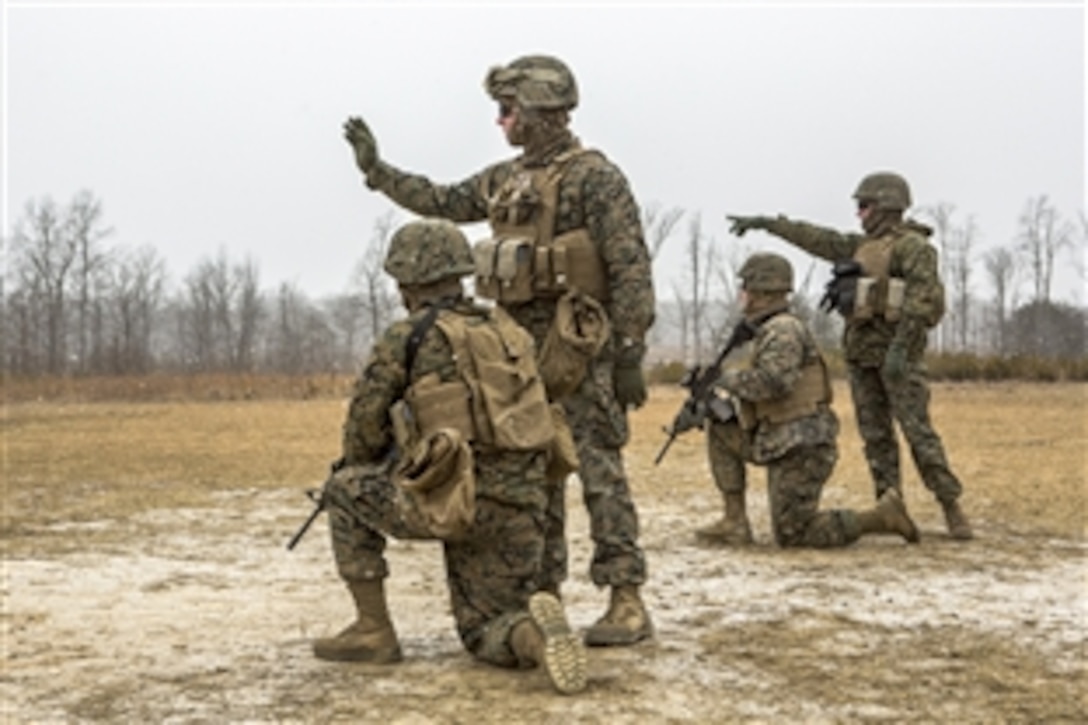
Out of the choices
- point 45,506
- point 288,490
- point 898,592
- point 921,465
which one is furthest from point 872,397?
point 45,506

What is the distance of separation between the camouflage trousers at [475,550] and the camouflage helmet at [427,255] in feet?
2.27

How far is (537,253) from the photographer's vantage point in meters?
5.29

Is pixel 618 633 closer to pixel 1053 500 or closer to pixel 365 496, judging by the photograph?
pixel 365 496

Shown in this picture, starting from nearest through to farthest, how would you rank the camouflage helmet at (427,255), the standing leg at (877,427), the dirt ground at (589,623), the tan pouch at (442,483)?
the dirt ground at (589,623)
the tan pouch at (442,483)
the camouflage helmet at (427,255)
the standing leg at (877,427)

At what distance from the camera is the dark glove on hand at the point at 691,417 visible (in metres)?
7.81

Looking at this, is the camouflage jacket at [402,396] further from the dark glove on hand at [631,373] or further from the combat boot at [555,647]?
the dark glove on hand at [631,373]

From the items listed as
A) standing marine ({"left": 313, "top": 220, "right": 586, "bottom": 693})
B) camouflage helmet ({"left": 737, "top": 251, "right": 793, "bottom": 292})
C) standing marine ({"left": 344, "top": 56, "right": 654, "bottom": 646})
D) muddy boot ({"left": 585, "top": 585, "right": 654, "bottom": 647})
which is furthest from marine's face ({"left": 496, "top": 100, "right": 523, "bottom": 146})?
camouflage helmet ({"left": 737, "top": 251, "right": 793, "bottom": 292})

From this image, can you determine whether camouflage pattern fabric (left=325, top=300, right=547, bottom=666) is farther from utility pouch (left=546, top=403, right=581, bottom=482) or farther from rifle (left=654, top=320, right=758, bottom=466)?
rifle (left=654, top=320, right=758, bottom=466)

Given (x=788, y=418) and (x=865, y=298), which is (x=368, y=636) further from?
(x=865, y=298)

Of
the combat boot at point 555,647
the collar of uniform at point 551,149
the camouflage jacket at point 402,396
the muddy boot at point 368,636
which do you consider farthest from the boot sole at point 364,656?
the collar of uniform at point 551,149

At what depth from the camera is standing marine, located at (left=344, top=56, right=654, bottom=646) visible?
5211 millimetres

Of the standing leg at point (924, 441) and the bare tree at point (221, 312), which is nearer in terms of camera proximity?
the standing leg at point (924, 441)

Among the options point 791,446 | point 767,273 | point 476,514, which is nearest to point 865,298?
point 767,273

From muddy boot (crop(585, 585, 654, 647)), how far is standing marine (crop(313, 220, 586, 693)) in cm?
42
